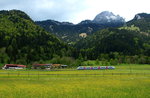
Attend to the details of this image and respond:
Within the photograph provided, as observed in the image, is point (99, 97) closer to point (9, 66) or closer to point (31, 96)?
point (31, 96)

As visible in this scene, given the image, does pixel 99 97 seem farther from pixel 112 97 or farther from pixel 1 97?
pixel 1 97

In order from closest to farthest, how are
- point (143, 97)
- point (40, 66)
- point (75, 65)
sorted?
point (143, 97) → point (40, 66) → point (75, 65)

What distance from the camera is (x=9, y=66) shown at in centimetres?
18938

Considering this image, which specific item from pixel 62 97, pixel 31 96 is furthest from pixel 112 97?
pixel 31 96

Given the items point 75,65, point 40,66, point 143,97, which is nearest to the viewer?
point 143,97

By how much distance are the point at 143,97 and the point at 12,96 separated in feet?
65.9

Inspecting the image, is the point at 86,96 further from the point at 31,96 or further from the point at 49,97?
the point at 31,96

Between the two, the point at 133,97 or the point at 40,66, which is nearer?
the point at 133,97

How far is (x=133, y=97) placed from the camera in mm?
34688

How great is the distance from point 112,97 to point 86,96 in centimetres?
403

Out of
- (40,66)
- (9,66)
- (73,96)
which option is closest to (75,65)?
(40,66)

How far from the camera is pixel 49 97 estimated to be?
35250 mm

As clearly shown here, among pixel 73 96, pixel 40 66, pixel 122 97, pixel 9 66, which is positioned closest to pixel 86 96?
pixel 73 96

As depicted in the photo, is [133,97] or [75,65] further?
[75,65]
